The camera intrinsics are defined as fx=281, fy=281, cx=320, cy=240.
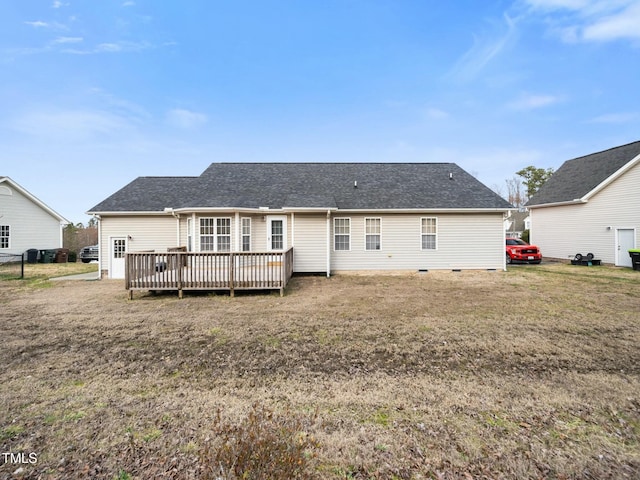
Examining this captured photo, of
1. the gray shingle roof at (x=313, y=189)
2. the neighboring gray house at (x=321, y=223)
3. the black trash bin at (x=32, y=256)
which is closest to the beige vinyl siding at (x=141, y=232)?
the neighboring gray house at (x=321, y=223)

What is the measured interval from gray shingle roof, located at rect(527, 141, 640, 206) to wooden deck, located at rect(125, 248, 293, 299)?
18858 mm

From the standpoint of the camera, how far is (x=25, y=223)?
2005 cm

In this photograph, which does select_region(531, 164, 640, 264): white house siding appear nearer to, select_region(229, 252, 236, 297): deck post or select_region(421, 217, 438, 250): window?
select_region(421, 217, 438, 250): window

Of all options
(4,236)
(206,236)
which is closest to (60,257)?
(4,236)

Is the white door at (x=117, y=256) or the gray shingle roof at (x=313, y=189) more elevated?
the gray shingle roof at (x=313, y=189)

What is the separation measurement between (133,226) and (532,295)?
51.1 ft

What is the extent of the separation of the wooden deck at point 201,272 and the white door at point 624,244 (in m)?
18.1

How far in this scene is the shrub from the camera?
212cm

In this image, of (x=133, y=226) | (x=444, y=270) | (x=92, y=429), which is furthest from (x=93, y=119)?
(x=444, y=270)

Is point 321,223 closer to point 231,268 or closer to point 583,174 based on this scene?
point 231,268

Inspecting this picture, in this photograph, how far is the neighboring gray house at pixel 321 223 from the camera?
11.9 meters

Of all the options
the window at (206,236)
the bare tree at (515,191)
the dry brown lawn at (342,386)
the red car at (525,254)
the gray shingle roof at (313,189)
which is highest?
the bare tree at (515,191)

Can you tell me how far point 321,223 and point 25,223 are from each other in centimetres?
2245

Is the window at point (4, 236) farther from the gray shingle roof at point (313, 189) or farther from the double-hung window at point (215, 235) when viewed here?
the double-hung window at point (215, 235)
